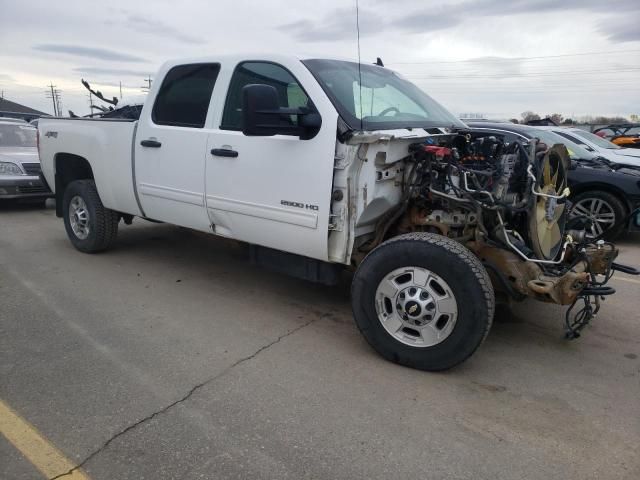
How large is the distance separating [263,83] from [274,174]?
77 cm

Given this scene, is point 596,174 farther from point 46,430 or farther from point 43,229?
point 43,229

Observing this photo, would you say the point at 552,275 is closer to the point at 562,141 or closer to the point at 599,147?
the point at 562,141

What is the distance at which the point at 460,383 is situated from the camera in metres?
3.12

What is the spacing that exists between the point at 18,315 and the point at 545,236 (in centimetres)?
412

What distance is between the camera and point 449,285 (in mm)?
3041

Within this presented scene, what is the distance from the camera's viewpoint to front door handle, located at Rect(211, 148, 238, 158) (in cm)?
389

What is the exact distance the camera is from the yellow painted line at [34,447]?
2.30 m

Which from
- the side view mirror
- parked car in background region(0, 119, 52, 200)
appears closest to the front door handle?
the side view mirror

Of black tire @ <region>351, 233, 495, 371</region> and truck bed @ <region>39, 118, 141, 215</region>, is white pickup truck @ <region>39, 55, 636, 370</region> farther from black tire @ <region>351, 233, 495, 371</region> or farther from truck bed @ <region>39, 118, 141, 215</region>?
truck bed @ <region>39, 118, 141, 215</region>

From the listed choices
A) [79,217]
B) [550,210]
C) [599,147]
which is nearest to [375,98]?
[550,210]

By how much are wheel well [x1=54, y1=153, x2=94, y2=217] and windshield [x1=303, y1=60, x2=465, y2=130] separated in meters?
3.49

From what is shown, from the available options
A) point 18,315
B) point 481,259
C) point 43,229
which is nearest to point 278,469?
point 481,259

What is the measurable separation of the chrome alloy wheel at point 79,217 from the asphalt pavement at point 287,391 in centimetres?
110

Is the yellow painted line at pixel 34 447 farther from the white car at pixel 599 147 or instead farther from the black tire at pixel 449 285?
the white car at pixel 599 147
